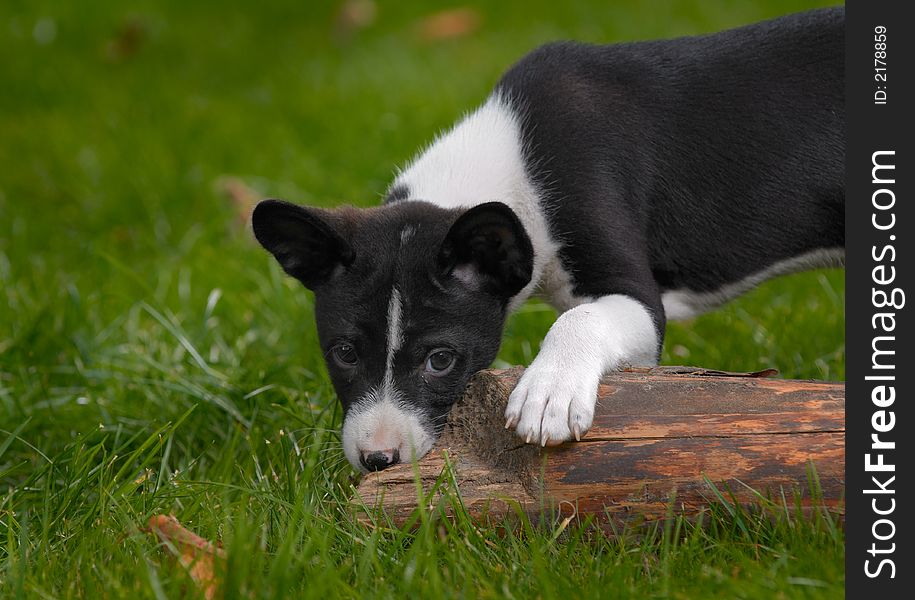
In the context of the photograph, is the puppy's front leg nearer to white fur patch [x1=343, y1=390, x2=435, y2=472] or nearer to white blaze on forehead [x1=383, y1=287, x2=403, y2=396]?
white fur patch [x1=343, y1=390, x2=435, y2=472]

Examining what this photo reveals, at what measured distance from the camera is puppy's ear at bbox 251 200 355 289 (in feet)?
13.2

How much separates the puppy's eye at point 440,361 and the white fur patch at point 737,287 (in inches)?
47.6

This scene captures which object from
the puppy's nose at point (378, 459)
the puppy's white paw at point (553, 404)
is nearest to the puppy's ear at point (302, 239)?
the puppy's nose at point (378, 459)

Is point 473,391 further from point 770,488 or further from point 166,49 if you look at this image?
point 166,49

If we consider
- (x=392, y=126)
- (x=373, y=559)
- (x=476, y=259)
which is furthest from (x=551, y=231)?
(x=392, y=126)

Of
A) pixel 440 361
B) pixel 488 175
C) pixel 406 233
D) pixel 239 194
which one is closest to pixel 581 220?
pixel 488 175

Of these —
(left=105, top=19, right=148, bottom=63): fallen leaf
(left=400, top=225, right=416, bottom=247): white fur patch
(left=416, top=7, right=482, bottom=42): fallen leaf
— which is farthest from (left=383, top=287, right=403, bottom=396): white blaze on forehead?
(left=105, top=19, right=148, bottom=63): fallen leaf

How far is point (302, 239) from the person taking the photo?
4.15 metres

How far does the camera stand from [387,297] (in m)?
3.99

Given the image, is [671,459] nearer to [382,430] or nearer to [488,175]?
[382,430]

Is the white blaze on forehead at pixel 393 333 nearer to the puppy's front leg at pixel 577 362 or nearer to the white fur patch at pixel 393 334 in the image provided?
the white fur patch at pixel 393 334

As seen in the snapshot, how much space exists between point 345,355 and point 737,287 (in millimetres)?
1826

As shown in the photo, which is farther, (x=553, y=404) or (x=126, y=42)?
(x=126, y=42)

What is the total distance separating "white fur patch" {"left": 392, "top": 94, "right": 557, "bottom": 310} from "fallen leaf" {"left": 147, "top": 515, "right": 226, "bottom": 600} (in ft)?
5.20
